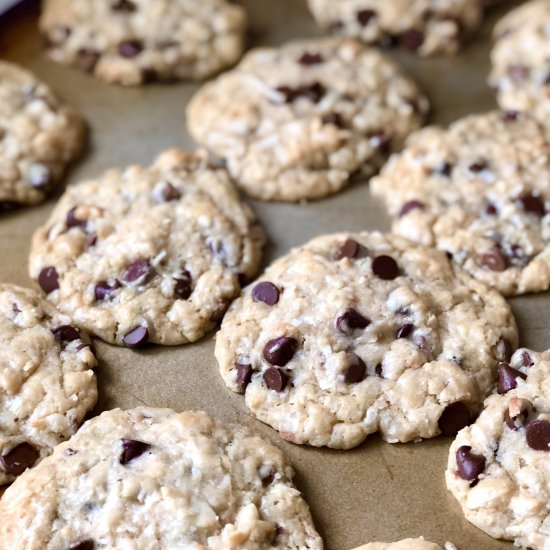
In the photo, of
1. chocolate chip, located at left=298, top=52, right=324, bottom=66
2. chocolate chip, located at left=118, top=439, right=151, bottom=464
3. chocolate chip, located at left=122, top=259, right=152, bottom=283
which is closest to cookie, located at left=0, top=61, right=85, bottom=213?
chocolate chip, located at left=122, top=259, right=152, bottom=283

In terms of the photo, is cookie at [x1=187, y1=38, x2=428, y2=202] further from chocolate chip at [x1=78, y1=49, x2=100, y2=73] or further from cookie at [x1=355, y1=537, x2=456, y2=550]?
cookie at [x1=355, y1=537, x2=456, y2=550]

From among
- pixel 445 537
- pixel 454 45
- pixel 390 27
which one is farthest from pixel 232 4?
pixel 445 537

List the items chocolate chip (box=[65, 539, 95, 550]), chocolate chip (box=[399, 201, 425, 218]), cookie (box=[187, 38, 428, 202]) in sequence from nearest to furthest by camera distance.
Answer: chocolate chip (box=[65, 539, 95, 550])
chocolate chip (box=[399, 201, 425, 218])
cookie (box=[187, 38, 428, 202])

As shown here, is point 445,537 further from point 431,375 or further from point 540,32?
point 540,32

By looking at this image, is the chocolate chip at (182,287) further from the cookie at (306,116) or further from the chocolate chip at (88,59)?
the chocolate chip at (88,59)

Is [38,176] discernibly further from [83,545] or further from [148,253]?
[83,545]

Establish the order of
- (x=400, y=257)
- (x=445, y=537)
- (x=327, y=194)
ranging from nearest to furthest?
(x=445, y=537)
(x=400, y=257)
(x=327, y=194)

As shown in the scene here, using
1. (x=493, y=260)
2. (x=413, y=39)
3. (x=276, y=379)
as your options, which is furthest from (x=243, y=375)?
(x=413, y=39)
